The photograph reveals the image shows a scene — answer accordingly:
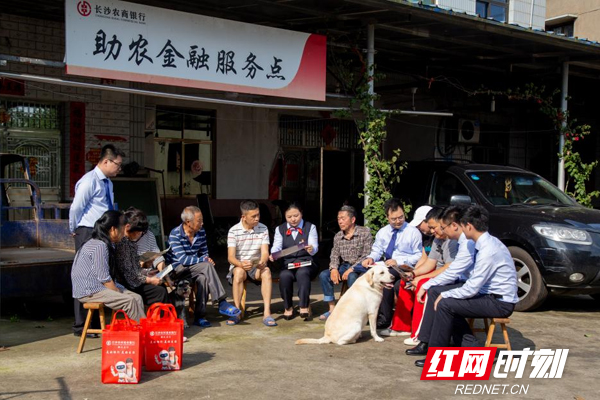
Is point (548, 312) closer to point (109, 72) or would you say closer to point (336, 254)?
point (336, 254)

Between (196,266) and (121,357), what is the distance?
2.31m

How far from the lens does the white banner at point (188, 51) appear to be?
25.1ft

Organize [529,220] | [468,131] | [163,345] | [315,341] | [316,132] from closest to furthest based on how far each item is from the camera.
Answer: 1. [163,345]
2. [315,341]
3. [529,220]
4. [316,132]
5. [468,131]

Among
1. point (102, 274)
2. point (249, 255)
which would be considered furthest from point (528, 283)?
point (102, 274)

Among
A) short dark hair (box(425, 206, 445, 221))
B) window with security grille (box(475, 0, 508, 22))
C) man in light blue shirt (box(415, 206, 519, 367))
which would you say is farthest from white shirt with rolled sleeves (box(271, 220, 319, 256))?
window with security grille (box(475, 0, 508, 22))

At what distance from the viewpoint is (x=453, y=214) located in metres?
6.38

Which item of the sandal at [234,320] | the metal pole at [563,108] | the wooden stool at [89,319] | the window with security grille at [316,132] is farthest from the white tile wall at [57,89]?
the metal pole at [563,108]

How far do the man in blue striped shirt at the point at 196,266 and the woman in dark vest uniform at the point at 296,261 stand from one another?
637 millimetres

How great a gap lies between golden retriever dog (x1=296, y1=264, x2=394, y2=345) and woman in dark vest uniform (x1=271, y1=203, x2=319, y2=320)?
1143mm

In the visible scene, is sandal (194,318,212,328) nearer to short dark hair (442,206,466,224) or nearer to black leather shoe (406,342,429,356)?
black leather shoe (406,342,429,356)

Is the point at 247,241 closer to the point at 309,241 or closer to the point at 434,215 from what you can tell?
the point at 309,241

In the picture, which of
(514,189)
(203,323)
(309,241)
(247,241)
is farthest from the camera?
(514,189)

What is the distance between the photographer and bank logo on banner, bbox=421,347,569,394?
5.80m

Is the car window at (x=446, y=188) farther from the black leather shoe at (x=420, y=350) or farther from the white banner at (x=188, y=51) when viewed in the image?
the black leather shoe at (x=420, y=350)
